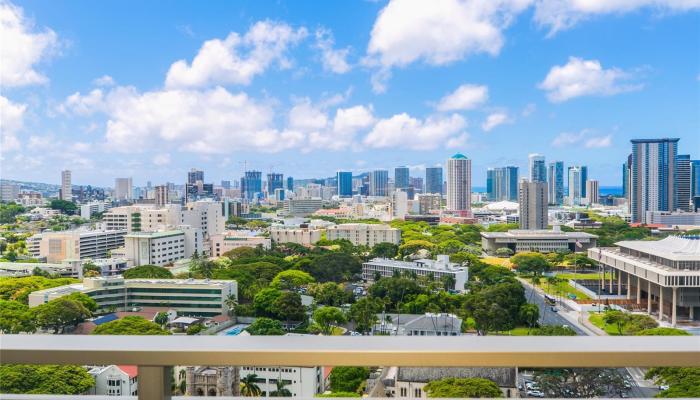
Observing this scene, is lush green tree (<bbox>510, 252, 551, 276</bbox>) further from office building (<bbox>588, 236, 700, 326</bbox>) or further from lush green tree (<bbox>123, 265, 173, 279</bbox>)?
lush green tree (<bbox>123, 265, 173, 279</bbox>)

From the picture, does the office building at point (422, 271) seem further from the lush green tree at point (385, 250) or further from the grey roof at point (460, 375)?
the grey roof at point (460, 375)

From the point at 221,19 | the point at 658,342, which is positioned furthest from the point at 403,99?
the point at 658,342

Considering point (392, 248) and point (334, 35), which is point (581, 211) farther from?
point (334, 35)

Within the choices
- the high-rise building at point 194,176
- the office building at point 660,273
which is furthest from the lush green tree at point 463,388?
the high-rise building at point 194,176

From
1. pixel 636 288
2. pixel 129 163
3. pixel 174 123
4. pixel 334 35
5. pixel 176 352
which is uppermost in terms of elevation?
pixel 334 35

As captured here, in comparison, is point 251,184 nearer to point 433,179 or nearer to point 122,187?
point 122,187

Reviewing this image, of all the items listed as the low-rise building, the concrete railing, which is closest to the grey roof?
the concrete railing
